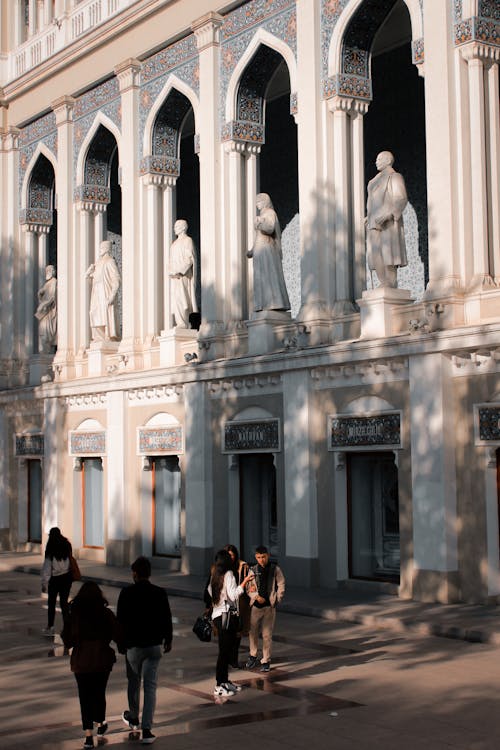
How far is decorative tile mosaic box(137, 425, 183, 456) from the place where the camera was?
75.6ft

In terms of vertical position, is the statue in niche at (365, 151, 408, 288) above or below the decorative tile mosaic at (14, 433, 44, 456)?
above

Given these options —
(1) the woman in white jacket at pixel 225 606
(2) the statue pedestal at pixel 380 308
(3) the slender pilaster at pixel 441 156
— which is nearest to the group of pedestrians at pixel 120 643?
(1) the woman in white jacket at pixel 225 606

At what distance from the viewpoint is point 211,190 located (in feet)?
74.1

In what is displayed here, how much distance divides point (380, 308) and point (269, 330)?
3.17 metres

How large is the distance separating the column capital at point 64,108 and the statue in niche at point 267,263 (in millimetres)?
8584

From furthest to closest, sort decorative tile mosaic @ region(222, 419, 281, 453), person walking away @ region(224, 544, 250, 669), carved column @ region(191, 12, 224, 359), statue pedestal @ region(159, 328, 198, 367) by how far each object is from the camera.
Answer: statue pedestal @ region(159, 328, 198, 367) → carved column @ region(191, 12, 224, 359) → decorative tile mosaic @ region(222, 419, 281, 453) → person walking away @ region(224, 544, 250, 669)

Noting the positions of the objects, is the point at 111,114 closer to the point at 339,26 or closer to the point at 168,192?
the point at 168,192

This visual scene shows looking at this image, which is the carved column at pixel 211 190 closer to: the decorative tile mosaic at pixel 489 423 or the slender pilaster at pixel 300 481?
the slender pilaster at pixel 300 481

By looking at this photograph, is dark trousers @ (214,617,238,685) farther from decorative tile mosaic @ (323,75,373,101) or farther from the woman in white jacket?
decorative tile mosaic @ (323,75,373,101)

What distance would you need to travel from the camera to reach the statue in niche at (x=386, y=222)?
60.1 feet

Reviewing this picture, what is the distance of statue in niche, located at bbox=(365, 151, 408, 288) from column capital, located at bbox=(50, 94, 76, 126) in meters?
11.5

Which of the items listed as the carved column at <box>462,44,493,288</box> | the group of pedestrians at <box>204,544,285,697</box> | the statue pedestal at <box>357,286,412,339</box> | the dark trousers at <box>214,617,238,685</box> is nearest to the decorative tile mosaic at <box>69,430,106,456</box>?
the statue pedestal at <box>357,286,412,339</box>

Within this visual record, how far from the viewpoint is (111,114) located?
26.2 m

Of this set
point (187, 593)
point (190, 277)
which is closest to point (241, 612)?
point (187, 593)
